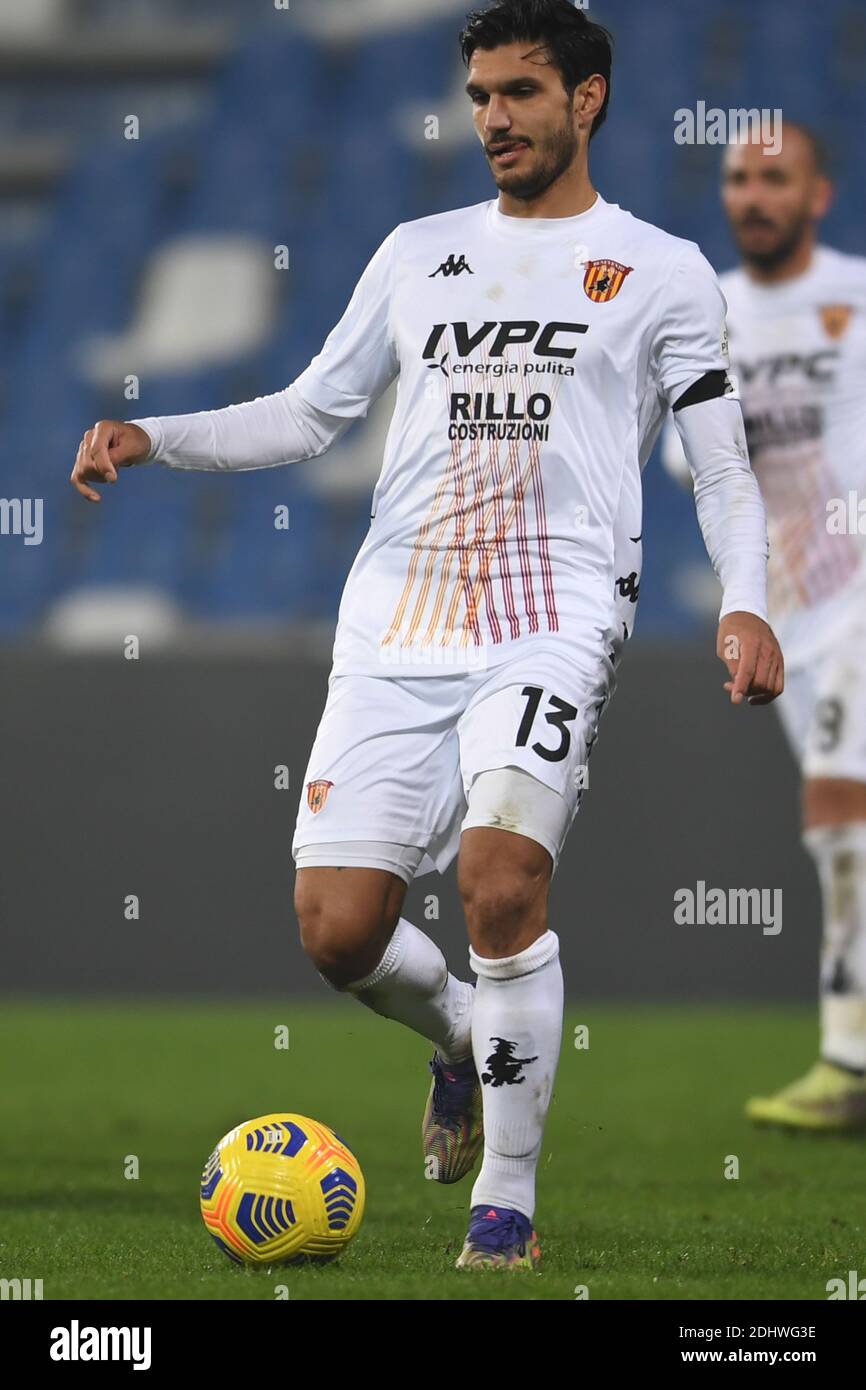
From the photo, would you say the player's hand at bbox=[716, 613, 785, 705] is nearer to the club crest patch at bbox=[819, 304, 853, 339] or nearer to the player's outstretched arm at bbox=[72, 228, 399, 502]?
the player's outstretched arm at bbox=[72, 228, 399, 502]

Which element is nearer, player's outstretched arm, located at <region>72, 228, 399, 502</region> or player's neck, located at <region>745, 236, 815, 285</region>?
player's outstretched arm, located at <region>72, 228, 399, 502</region>

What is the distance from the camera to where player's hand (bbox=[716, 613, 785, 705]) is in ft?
12.9

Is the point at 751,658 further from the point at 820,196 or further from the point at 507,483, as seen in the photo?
the point at 820,196

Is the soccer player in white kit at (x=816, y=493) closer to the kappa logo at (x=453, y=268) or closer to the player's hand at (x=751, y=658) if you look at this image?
the kappa logo at (x=453, y=268)

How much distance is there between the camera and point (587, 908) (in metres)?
10.6

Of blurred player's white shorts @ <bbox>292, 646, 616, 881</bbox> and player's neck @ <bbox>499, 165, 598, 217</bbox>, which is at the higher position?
player's neck @ <bbox>499, 165, 598, 217</bbox>

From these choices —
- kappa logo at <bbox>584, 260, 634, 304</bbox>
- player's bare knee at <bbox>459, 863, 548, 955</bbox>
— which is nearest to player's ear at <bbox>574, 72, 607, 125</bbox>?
kappa logo at <bbox>584, 260, 634, 304</bbox>

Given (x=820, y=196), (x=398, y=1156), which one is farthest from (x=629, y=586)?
(x=820, y=196)

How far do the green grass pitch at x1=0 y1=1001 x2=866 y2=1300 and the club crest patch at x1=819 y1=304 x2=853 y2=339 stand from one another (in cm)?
255

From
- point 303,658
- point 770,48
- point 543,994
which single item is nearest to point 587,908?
point 303,658

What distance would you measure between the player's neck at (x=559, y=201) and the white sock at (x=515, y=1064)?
1460 mm

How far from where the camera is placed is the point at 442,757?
4316mm

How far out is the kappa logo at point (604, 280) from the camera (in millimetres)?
4270

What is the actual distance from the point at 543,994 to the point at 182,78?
59.4 feet
